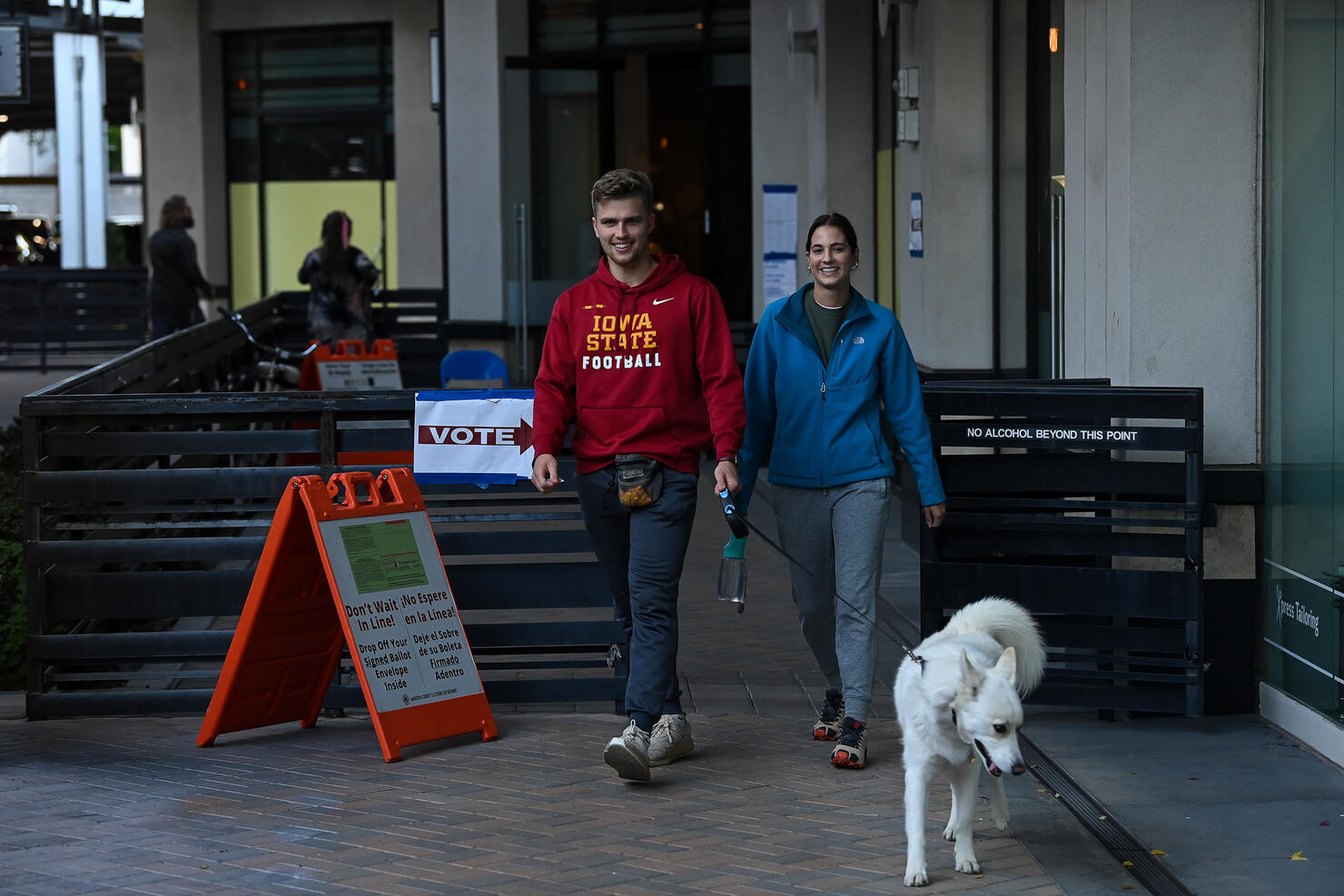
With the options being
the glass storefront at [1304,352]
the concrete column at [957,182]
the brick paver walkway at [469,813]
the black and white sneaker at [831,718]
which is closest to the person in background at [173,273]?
the concrete column at [957,182]

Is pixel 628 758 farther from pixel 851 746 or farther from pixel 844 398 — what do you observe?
pixel 844 398

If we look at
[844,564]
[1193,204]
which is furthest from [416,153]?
[844,564]

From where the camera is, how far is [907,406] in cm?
620

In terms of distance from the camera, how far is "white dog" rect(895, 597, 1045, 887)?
451 cm

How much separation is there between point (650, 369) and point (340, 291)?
995 cm

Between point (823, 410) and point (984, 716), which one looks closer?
point (984, 716)

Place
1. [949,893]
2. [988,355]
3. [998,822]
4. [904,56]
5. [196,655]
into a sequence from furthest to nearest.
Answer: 1. [904,56]
2. [988,355]
3. [196,655]
4. [998,822]
5. [949,893]

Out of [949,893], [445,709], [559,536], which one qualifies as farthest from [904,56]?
[949,893]

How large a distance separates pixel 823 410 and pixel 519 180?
11.4 m

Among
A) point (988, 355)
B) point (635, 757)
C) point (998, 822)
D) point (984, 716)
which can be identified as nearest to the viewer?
point (984, 716)

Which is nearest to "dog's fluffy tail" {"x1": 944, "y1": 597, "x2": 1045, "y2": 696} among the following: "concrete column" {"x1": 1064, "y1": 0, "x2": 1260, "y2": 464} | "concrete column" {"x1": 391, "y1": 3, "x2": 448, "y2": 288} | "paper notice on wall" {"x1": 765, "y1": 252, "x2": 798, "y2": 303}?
"concrete column" {"x1": 1064, "y1": 0, "x2": 1260, "y2": 464}

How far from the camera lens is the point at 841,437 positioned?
6.18 metres

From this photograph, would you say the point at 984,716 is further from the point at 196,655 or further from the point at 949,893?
the point at 196,655

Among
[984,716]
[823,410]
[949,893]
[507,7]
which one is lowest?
[949,893]
